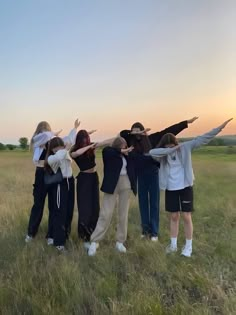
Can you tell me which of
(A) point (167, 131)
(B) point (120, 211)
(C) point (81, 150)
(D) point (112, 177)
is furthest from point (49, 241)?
(A) point (167, 131)

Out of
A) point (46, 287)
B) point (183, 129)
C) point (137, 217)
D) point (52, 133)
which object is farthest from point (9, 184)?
point (46, 287)

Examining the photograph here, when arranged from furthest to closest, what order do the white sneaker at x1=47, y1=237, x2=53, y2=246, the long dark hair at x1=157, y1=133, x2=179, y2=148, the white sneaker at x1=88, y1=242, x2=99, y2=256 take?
1. the white sneaker at x1=47, y1=237, x2=53, y2=246
2. the long dark hair at x1=157, y1=133, x2=179, y2=148
3. the white sneaker at x1=88, y1=242, x2=99, y2=256

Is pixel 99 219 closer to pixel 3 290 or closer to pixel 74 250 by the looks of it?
pixel 74 250

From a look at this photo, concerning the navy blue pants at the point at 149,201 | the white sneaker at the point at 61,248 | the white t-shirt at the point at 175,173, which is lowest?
the white sneaker at the point at 61,248

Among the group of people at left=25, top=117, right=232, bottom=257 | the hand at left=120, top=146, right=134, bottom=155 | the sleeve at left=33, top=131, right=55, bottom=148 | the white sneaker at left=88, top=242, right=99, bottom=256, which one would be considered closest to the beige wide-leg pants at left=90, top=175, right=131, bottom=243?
the group of people at left=25, top=117, right=232, bottom=257

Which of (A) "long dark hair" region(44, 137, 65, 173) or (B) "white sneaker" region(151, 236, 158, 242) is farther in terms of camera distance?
(B) "white sneaker" region(151, 236, 158, 242)

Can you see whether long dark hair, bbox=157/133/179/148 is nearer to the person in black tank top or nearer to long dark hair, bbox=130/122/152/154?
long dark hair, bbox=130/122/152/154

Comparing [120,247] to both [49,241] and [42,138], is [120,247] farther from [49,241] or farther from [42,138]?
[42,138]

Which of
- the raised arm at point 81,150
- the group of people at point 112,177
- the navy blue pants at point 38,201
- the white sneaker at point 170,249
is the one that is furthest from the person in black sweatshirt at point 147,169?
the navy blue pants at point 38,201

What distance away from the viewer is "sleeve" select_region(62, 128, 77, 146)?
6.95 m

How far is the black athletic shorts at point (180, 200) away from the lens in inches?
256

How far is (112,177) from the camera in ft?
21.7

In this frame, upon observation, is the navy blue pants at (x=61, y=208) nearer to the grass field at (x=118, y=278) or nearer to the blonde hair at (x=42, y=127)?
the grass field at (x=118, y=278)

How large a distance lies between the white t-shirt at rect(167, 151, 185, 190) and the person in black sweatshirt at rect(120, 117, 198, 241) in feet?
2.04
